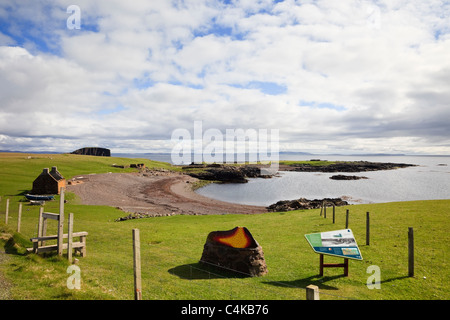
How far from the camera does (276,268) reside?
14.4 metres

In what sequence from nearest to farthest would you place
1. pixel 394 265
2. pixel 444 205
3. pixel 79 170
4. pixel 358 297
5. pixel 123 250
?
pixel 358 297, pixel 394 265, pixel 123 250, pixel 444 205, pixel 79 170

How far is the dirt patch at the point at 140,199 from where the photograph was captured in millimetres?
50500

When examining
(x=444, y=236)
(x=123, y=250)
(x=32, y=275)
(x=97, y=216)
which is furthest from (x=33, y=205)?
(x=444, y=236)

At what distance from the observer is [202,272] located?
13.5m

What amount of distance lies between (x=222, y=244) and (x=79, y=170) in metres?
91.5

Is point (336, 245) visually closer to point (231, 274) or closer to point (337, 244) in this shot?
point (337, 244)

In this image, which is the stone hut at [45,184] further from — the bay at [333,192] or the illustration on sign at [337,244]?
the illustration on sign at [337,244]

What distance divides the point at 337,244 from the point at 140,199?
55.8 metres

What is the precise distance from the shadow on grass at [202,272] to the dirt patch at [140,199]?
3096 cm

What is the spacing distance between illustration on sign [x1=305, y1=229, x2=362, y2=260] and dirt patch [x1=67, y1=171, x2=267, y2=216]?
3472 cm

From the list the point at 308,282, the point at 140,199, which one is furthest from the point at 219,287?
the point at 140,199

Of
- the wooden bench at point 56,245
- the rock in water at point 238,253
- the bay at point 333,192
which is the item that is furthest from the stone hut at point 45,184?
the rock in water at point 238,253
